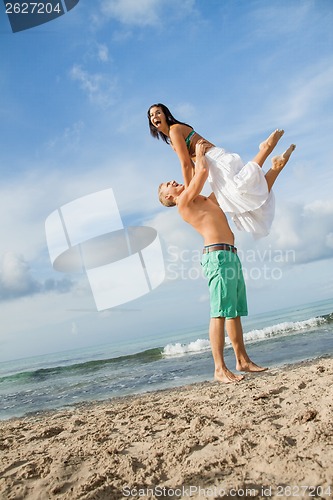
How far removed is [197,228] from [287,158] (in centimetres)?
95

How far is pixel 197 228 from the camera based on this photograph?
3.76 m

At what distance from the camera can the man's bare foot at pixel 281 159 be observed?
3656mm

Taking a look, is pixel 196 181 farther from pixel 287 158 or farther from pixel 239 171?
pixel 287 158

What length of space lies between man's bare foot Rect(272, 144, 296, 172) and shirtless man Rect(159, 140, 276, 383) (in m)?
0.02

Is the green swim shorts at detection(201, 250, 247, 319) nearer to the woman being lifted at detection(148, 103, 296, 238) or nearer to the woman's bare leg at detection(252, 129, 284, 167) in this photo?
the woman being lifted at detection(148, 103, 296, 238)

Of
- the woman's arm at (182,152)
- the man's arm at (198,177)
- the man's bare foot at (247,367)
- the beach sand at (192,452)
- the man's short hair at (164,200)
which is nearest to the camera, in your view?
the beach sand at (192,452)

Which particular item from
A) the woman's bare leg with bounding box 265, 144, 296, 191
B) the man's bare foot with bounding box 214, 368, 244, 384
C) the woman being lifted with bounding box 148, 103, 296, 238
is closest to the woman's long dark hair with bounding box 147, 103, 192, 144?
the woman being lifted with bounding box 148, 103, 296, 238

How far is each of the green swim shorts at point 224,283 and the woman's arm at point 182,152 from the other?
0.67 meters

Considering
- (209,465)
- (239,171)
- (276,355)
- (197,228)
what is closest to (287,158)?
(239,171)

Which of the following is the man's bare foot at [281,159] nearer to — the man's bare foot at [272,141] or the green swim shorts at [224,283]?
the man's bare foot at [272,141]

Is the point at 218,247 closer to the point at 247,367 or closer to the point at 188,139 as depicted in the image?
the point at 188,139

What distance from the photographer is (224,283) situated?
352cm

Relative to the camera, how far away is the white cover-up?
3.52m

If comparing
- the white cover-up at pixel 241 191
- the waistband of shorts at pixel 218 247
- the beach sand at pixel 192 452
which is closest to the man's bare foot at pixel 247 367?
the beach sand at pixel 192 452
